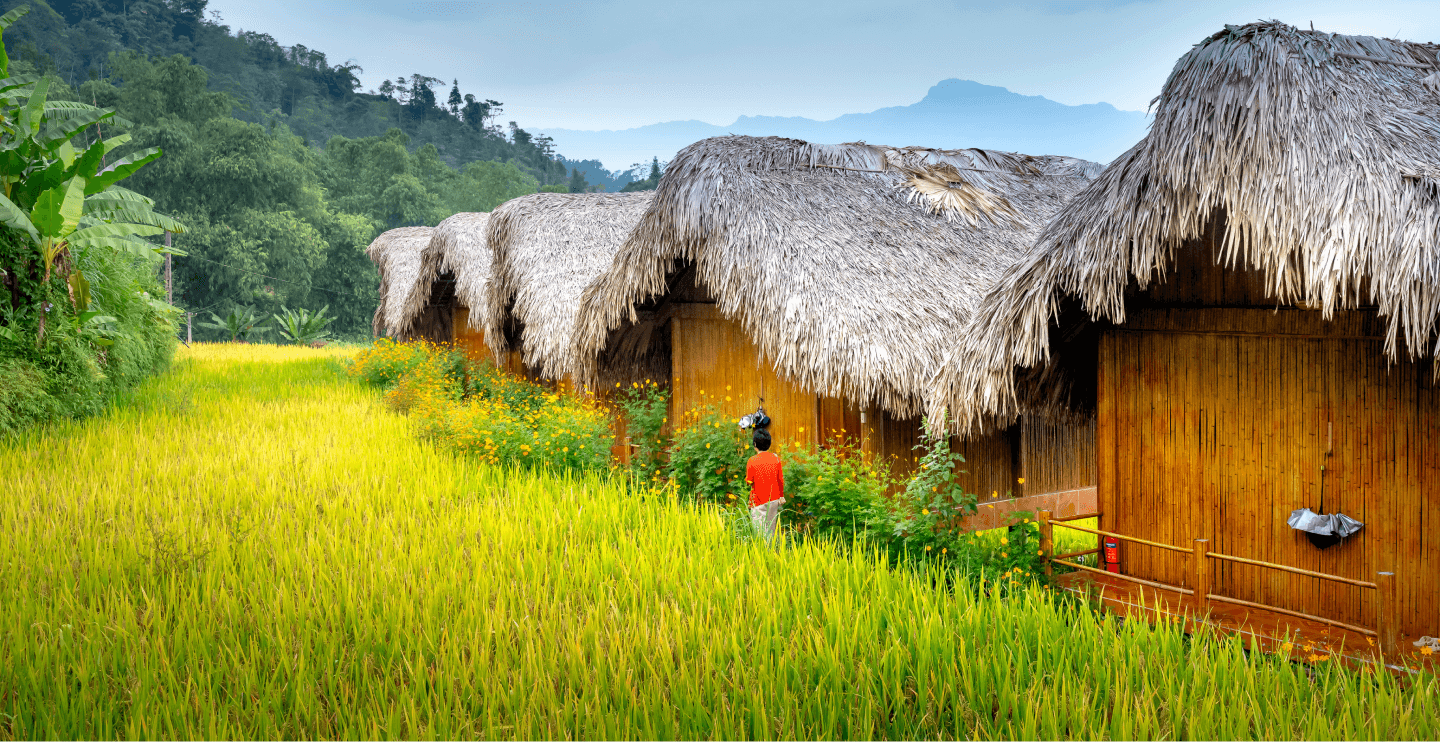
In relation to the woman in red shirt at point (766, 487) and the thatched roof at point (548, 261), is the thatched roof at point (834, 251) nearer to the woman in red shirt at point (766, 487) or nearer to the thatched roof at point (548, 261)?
the woman in red shirt at point (766, 487)

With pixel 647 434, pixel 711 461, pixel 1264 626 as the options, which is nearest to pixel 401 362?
pixel 647 434

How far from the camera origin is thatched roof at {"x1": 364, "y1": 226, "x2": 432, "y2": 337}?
1786 cm

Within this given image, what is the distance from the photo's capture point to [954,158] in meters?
8.67

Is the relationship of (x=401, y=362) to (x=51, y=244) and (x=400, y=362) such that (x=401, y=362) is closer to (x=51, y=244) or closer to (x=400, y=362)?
(x=400, y=362)

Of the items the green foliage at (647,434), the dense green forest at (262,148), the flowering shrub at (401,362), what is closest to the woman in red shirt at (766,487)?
the green foliage at (647,434)

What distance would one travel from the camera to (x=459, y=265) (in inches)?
521

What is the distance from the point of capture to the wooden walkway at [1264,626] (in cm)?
334

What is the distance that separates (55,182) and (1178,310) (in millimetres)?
9272

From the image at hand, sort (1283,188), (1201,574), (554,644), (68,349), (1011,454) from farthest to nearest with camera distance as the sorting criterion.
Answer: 1. (68,349)
2. (1011,454)
3. (1201,574)
4. (1283,188)
5. (554,644)

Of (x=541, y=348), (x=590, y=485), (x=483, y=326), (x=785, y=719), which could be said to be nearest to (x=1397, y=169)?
(x=785, y=719)

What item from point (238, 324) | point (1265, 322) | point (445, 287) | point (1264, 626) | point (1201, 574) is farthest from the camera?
point (238, 324)

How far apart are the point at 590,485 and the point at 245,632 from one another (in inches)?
113

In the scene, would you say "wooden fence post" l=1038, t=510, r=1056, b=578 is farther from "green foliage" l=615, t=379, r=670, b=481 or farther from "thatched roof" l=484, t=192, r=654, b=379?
"thatched roof" l=484, t=192, r=654, b=379

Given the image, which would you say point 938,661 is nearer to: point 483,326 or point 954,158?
point 954,158
